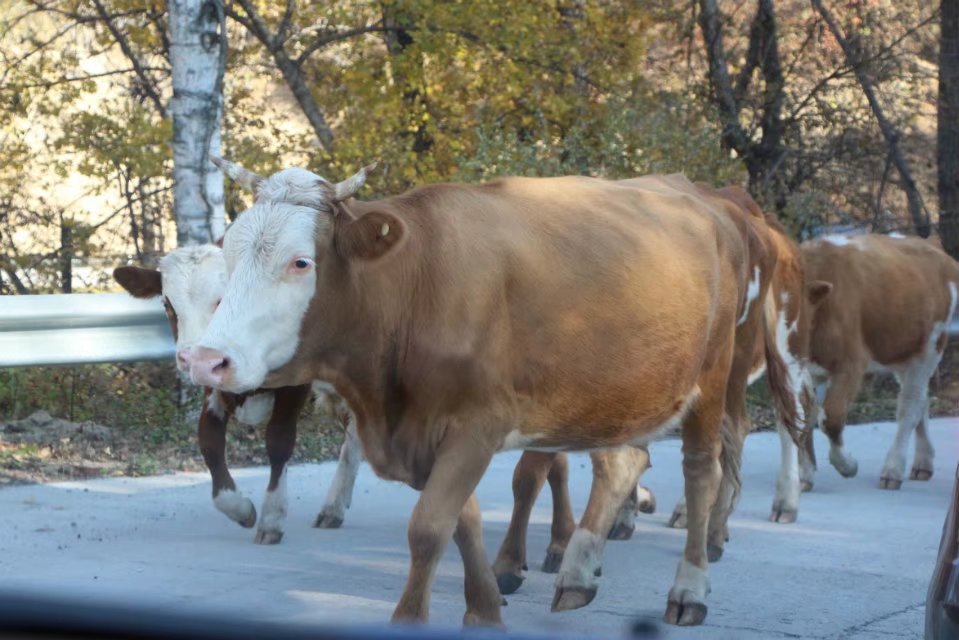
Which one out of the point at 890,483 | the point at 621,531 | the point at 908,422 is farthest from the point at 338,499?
the point at 908,422

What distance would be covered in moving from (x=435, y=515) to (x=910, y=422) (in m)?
6.10

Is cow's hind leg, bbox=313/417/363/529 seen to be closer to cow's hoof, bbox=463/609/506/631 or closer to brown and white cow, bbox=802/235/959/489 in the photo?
cow's hoof, bbox=463/609/506/631

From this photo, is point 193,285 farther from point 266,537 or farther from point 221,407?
point 266,537

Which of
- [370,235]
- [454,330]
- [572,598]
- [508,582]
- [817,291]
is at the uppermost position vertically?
[370,235]

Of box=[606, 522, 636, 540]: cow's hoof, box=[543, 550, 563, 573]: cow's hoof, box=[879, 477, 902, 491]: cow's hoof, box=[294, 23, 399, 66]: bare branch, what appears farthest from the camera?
box=[294, 23, 399, 66]: bare branch

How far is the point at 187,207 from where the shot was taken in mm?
11008

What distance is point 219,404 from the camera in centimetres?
699

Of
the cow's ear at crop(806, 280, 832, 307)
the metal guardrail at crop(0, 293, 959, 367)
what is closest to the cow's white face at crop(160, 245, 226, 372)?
the metal guardrail at crop(0, 293, 959, 367)

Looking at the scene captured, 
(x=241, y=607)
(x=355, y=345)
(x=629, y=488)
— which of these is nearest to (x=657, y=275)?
(x=629, y=488)

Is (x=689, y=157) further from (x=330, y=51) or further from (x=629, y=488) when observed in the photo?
(x=629, y=488)

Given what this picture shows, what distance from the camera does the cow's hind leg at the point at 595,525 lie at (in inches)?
220

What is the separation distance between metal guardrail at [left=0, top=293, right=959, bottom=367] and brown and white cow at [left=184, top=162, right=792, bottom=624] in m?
3.16

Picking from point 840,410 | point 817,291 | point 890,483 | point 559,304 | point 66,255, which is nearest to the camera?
point 559,304

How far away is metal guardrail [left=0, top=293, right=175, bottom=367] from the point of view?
7758 millimetres
